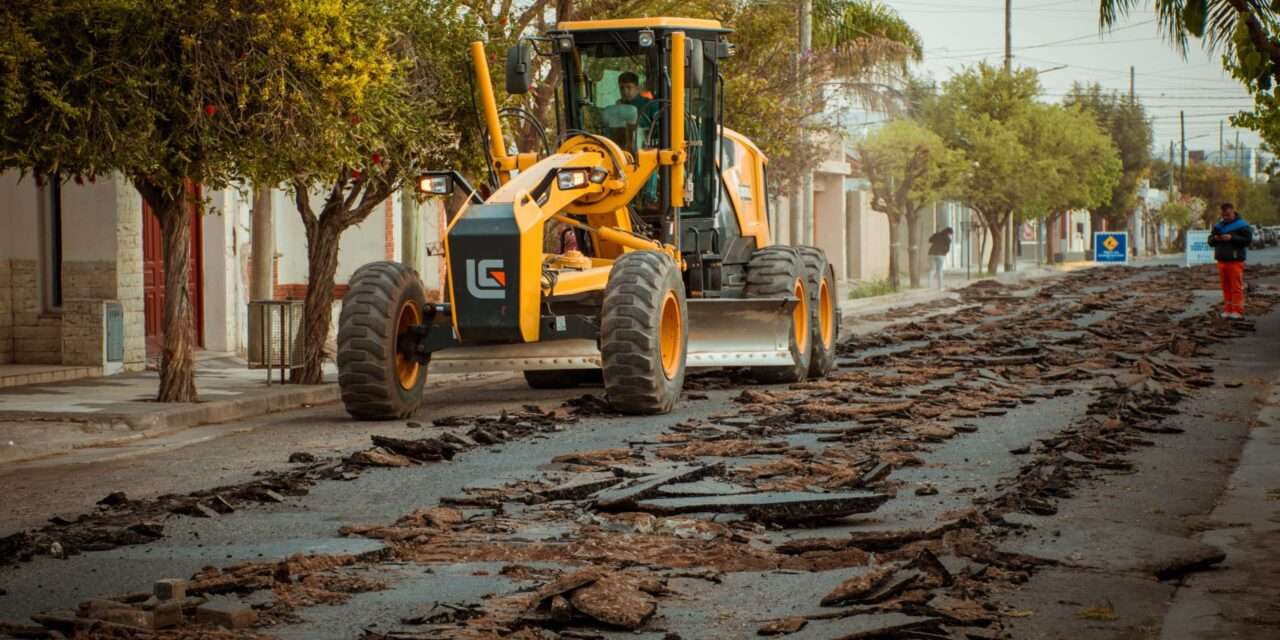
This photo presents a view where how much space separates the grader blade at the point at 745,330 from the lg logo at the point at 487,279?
323cm

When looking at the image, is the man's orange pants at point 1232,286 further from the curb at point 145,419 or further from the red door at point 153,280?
the curb at point 145,419

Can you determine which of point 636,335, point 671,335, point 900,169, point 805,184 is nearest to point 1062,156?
point 900,169

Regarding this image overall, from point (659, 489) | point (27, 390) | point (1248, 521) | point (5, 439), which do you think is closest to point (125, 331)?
point (27, 390)

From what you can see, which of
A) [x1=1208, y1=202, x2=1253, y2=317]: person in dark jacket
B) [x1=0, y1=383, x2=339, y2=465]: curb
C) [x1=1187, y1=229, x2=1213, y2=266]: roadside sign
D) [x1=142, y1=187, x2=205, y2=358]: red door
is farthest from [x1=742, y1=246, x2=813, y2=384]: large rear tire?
[x1=1187, y1=229, x2=1213, y2=266]: roadside sign

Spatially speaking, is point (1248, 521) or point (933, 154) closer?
point (1248, 521)

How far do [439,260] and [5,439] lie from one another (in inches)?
763

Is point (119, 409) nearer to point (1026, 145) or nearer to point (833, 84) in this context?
point (833, 84)

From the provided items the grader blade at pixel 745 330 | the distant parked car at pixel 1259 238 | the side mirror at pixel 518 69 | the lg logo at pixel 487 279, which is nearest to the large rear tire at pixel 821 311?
the grader blade at pixel 745 330

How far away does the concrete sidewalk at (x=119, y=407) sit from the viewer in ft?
48.1

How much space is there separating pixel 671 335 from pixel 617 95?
299cm

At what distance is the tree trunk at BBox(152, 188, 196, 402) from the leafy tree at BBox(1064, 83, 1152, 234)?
8878 cm

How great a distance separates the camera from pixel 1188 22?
7.66 meters

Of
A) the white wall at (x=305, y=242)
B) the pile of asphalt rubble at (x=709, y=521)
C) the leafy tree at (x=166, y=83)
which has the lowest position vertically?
the pile of asphalt rubble at (x=709, y=521)

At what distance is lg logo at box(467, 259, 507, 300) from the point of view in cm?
1501
